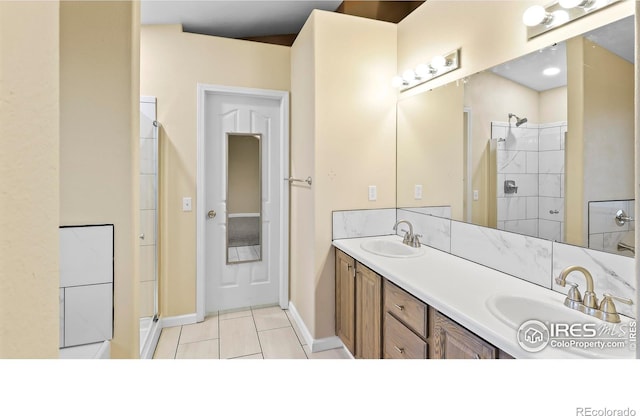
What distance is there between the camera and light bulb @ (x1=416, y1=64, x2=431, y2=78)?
196 cm

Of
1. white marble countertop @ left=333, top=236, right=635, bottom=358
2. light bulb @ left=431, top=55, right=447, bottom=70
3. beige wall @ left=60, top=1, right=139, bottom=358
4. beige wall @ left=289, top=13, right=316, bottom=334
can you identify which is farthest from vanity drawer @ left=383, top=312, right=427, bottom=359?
light bulb @ left=431, top=55, right=447, bottom=70

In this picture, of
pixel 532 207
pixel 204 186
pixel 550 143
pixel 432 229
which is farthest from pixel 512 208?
pixel 204 186

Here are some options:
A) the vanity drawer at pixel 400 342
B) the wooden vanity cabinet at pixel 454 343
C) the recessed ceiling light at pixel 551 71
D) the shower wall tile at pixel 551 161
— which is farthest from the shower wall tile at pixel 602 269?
the recessed ceiling light at pixel 551 71

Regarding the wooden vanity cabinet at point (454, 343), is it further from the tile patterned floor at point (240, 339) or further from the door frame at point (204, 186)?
the door frame at point (204, 186)

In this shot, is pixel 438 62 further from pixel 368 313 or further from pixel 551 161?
pixel 368 313

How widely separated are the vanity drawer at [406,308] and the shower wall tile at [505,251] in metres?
0.53

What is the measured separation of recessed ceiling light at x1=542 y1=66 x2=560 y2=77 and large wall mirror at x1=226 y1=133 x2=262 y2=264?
2.14 metres

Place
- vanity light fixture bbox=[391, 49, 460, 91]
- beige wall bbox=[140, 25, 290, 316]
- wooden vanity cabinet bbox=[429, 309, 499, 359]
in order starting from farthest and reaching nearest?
beige wall bbox=[140, 25, 290, 316] → vanity light fixture bbox=[391, 49, 460, 91] → wooden vanity cabinet bbox=[429, 309, 499, 359]

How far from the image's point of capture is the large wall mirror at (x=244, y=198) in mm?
2715

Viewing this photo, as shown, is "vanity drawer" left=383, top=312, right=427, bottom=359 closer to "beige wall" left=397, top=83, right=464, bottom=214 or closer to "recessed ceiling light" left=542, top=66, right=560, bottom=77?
"beige wall" left=397, top=83, right=464, bottom=214

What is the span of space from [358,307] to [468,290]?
2.50ft

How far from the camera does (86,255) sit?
1.23 m

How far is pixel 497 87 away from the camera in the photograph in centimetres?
153
